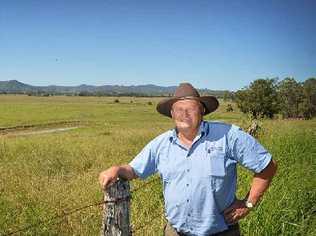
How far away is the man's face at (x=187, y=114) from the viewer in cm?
361

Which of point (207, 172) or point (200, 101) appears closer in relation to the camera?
point (207, 172)

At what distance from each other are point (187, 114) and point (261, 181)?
0.84 meters

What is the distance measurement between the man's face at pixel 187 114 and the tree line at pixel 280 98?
66.1 metres

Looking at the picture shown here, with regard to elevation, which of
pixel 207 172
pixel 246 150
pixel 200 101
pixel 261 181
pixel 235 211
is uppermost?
pixel 200 101

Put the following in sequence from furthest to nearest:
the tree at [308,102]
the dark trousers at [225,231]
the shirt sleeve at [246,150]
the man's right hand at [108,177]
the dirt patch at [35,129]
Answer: the tree at [308,102] < the dirt patch at [35,129] < the dark trousers at [225,231] < the shirt sleeve at [246,150] < the man's right hand at [108,177]

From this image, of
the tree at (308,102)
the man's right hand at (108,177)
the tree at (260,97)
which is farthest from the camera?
the tree at (308,102)

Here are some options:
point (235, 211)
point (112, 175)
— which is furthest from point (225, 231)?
point (112, 175)

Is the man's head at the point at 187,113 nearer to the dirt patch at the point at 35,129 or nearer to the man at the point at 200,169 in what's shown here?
the man at the point at 200,169

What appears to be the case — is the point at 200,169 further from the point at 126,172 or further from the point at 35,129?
the point at 35,129

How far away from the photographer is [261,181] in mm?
3717

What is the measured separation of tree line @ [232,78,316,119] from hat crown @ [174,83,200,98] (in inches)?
2601

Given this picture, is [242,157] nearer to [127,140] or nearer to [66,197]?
[66,197]

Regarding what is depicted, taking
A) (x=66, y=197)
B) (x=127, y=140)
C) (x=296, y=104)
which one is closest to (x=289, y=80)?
(x=296, y=104)

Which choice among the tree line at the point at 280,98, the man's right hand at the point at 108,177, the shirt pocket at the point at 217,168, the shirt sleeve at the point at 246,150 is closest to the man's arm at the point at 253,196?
the shirt sleeve at the point at 246,150
